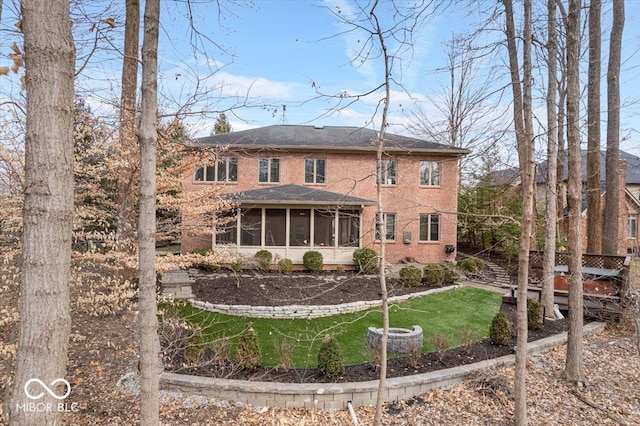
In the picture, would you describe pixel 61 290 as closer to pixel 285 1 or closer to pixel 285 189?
pixel 285 1

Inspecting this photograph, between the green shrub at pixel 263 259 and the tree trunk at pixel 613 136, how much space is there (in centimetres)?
1086

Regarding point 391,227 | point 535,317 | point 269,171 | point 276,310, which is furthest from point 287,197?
point 535,317

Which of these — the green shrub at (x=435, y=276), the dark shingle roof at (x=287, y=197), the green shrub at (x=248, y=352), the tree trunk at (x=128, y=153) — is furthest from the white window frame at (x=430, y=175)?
the green shrub at (x=248, y=352)

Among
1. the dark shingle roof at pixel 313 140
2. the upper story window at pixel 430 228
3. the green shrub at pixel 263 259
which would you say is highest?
the dark shingle roof at pixel 313 140

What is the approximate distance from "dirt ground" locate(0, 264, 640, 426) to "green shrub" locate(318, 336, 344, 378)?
1.83 ft

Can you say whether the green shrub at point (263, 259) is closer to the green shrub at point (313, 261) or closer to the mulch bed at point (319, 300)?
the mulch bed at point (319, 300)

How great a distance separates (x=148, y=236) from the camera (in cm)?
259

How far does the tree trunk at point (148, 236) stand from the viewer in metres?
2.51

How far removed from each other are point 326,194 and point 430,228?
18.2 feet

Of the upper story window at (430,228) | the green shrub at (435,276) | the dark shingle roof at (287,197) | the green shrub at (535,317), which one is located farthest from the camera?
the upper story window at (430,228)

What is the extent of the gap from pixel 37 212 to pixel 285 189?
536 inches

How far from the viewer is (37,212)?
1.89m

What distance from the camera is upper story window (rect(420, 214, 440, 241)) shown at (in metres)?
16.9

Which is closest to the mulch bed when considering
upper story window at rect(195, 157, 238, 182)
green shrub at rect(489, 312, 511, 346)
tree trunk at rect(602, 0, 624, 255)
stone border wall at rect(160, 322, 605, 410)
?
green shrub at rect(489, 312, 511, 346)
